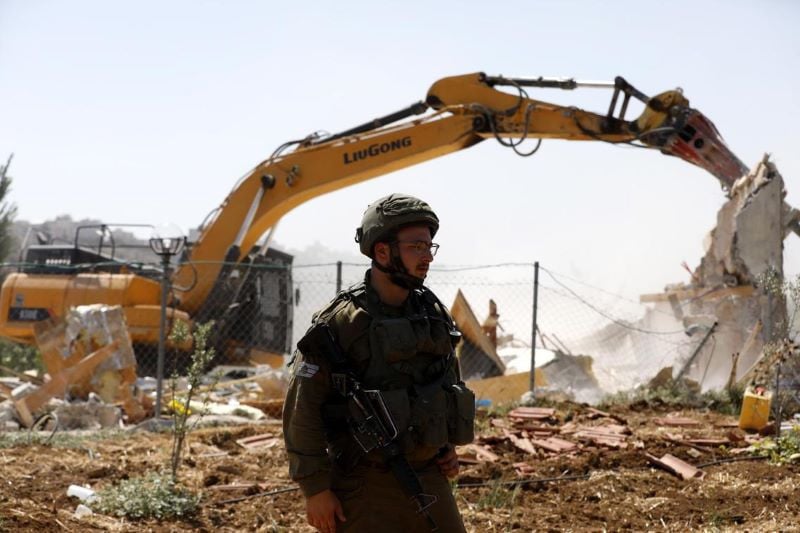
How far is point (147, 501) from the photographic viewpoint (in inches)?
240

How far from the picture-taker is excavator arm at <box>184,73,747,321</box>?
1273cm

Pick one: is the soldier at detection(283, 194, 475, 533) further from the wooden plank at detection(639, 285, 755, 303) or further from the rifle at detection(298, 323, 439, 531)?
the wooden plank at detection(639, 285, 755, 303)

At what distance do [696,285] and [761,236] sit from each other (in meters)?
2.05

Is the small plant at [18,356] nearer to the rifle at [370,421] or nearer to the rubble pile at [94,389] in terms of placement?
the rubble pile at [94,389]

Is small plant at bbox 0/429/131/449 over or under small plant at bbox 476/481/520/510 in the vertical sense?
under

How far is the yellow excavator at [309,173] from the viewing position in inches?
505

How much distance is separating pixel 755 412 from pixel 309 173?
739cm

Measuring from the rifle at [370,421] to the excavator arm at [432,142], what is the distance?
30.4ft

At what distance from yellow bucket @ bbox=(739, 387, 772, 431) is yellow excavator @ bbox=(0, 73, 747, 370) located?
14.4 feet

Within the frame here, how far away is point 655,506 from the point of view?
6277 mm

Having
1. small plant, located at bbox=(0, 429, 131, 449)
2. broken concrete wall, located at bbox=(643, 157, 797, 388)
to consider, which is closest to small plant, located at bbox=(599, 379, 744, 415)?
broken concrete wall, located at bbox=(643, 157, 797, 388)

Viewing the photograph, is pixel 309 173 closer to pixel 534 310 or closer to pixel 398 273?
pixel 534 310

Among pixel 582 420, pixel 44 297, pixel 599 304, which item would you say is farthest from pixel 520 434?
pixel 599 304

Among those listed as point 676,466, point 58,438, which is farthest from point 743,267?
point 58,438
